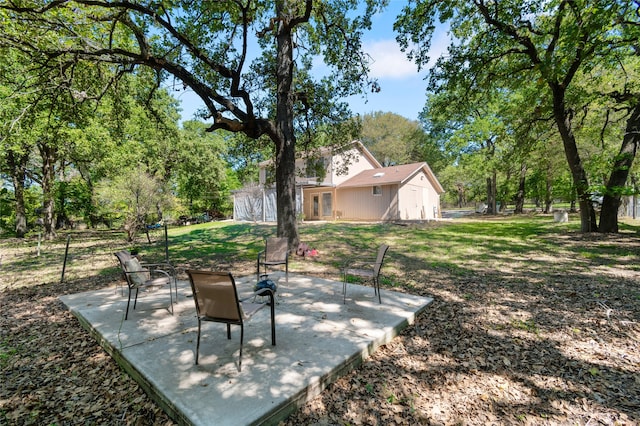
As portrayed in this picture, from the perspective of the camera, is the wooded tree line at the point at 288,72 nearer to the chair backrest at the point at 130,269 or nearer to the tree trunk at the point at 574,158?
the tree trunk at the point at 574,158

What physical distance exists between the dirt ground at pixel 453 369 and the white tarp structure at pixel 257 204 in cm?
1745

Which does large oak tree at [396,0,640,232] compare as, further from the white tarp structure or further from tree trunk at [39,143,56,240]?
tree trunk at [39,143,56,240]

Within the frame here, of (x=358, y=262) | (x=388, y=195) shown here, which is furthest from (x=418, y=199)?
(x=358, y=262)

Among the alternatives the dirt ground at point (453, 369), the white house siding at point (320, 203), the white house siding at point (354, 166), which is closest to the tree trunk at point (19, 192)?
the dirt ground at point (453, 369)

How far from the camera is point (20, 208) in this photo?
56.8 feet

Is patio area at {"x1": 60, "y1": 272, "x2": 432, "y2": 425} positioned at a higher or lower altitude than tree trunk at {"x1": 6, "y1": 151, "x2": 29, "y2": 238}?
lower

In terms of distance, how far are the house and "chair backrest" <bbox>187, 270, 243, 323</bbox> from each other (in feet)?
51.8

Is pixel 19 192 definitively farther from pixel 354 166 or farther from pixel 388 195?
pixel 388 195

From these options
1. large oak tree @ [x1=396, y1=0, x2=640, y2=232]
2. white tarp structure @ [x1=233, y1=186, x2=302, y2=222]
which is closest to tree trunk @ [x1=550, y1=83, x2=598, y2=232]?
large oak tree @ [x1=396, y1=0, x2=640, y2=232]

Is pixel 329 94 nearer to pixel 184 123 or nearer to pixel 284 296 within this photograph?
pixel 284 296

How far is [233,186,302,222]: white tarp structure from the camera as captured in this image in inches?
891

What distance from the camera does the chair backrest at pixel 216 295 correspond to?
2.57 m

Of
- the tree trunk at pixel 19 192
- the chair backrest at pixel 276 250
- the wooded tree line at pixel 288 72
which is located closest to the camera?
the chair backrest at pixel 276 250

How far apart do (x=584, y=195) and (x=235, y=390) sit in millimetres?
13212
